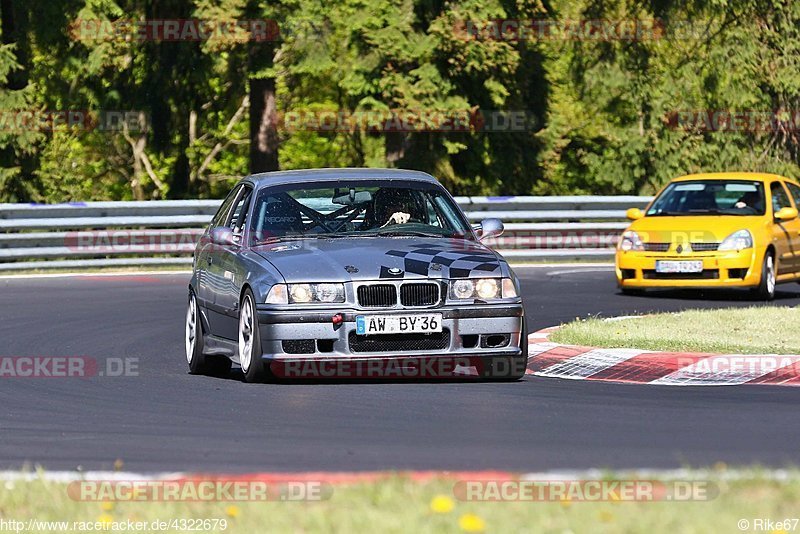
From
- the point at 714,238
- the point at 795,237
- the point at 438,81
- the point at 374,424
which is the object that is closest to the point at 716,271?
the point at 714,238

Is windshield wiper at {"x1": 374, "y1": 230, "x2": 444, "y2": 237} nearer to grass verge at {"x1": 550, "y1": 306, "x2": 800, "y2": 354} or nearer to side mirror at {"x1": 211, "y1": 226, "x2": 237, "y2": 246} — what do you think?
side mirror at {"x1": 211, "y1": 226, "x2": 237, "y2": 246}

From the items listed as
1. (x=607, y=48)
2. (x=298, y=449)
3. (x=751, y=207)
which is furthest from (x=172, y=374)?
(x=607, y=48)

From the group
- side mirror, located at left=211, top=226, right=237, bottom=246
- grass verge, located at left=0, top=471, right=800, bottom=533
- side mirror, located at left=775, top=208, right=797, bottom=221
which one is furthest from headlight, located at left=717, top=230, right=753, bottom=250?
grass verge, located at left=0, top=471, right=800, bottom=533

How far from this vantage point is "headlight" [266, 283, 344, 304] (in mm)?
10727

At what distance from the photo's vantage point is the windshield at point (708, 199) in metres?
20.0

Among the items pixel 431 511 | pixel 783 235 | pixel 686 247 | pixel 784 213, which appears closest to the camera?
pixel 431 511

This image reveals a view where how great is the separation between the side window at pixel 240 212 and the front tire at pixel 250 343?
40.1 inches

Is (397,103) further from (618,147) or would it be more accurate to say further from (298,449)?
(298,449)

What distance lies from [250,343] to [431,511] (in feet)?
16.6

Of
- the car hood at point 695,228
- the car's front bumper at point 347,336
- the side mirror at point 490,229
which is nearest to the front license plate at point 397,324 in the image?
the car's front bumper at point 347,336

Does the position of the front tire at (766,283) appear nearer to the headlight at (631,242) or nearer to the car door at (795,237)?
the car door at (795,237)

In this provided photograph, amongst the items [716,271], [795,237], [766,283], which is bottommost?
[766,283]

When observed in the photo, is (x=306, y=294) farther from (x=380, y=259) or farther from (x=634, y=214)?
(x=634, y=214)

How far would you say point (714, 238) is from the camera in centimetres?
1916
